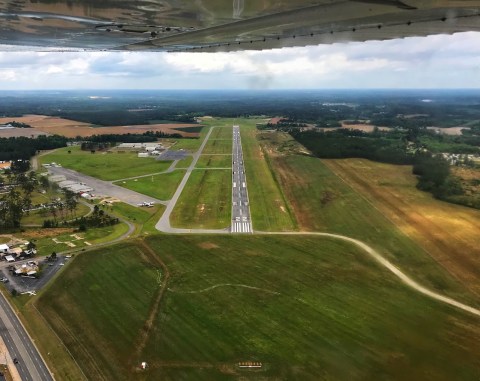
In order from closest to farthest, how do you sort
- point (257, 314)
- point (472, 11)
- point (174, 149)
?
point (472, 11), point (257, 314), point (174, 149)

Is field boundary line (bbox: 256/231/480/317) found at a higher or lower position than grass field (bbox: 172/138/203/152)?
lower

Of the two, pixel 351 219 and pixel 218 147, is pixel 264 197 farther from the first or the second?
pixel 218 147

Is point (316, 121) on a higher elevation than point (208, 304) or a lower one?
higher

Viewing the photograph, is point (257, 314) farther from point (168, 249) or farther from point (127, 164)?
point (127, 164)

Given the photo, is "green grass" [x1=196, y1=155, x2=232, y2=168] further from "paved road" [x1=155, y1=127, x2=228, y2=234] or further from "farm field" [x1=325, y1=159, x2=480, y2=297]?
"farm field" [x1=325, y1=159, x2=480, y2=297]

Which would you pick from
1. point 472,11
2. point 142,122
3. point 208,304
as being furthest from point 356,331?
point 142,122

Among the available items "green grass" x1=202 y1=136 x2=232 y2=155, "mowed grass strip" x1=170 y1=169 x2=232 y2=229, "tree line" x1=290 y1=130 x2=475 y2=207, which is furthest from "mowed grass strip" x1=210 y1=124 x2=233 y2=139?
"mowed grass strip" x1=170 y1=169 x2=232 y2=229

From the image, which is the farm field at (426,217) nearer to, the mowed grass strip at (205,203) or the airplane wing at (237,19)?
the mowed grass strip at (205,203)

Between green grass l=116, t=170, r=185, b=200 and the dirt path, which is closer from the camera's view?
the dirt path
